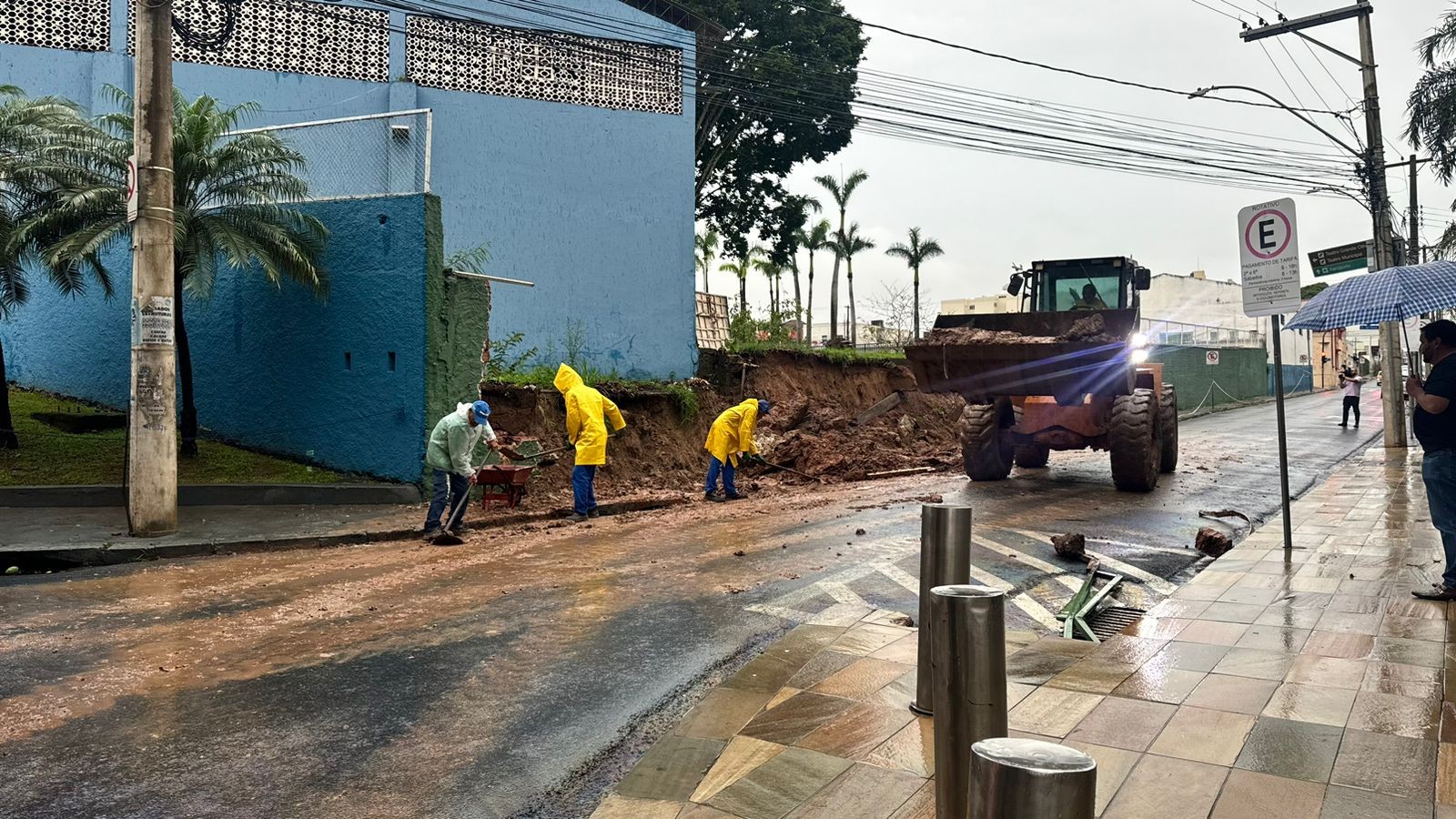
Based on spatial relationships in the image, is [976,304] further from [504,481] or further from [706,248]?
[504,481]

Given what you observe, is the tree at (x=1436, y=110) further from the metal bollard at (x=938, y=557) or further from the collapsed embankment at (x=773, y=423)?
the metal bollard at (x=938, y=557)

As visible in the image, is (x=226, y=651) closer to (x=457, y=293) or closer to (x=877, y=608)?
(x=877, y=608)

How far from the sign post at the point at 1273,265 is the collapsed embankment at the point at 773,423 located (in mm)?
8197

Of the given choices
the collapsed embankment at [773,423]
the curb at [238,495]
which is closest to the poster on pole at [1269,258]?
the collapsed embankment at [773,423]

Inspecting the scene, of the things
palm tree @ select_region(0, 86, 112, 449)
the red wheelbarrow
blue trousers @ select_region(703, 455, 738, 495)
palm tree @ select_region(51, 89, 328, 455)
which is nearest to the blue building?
palm tree @ select_region(51, 89, 328, 455)

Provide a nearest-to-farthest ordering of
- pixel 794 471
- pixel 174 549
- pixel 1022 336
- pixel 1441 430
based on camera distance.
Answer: pixel 1441 430, pixel 174 549, pixel 1022 336, pixel 794 471

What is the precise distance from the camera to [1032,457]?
1590 centimetres

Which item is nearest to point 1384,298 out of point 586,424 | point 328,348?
point 586,424

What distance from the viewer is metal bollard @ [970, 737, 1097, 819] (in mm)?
1623

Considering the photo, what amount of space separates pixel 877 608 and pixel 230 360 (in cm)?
1087

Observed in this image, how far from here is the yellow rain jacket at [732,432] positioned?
13508mm

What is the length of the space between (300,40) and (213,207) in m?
6.89

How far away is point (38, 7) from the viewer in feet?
53.0

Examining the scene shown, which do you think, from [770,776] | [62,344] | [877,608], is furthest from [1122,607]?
[62,344]
